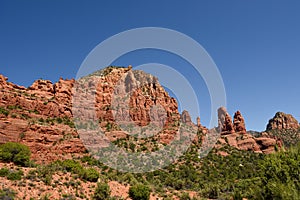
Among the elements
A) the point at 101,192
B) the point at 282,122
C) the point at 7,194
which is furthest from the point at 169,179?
the point at 282,122

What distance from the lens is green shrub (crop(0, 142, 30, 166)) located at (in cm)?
2334

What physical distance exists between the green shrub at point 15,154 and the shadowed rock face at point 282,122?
133 meters

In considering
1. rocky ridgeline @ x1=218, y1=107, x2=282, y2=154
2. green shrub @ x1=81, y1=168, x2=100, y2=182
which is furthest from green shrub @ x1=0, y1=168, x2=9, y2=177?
rocky ridgeline @ x1=218, y1=107, x2=282, y2=154

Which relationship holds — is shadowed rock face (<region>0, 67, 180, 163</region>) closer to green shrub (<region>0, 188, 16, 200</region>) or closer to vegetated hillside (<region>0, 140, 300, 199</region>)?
vegetated hillside (<region>0, 140, 300, 199</region>)

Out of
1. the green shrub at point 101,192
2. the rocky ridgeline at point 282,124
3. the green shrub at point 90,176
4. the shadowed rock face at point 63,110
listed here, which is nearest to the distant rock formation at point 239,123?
the shadowed rock face at point 63,110

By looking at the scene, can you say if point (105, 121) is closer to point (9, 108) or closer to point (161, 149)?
point (161, 149)

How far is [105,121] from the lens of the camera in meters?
57.8

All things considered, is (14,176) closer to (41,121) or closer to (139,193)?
(139,193)

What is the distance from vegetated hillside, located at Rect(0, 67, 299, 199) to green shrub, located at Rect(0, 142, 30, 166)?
0.09 m

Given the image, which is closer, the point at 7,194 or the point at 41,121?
the point at 7,194

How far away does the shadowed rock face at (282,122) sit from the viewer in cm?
12800

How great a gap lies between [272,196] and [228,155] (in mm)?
46769

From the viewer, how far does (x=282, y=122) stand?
5128 inches

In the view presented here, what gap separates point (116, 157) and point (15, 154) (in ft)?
63.8
